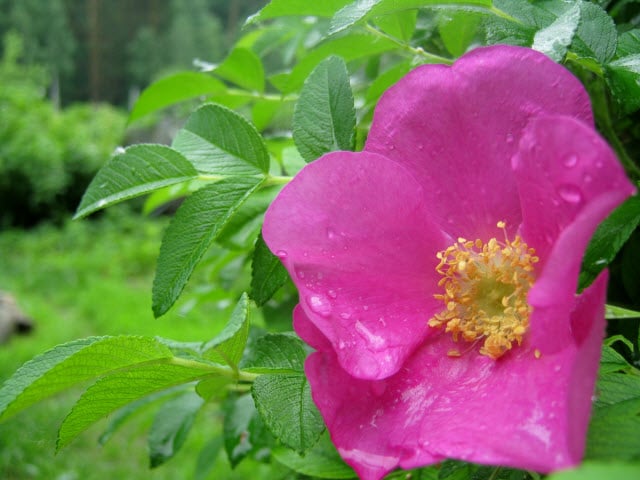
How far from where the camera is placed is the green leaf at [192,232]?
45 cm

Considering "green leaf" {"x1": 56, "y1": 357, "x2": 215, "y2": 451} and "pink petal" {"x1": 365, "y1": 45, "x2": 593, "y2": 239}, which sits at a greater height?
"pink petal" {"x1": 365, "y1": 45, "x2": 593, "y2": 239}

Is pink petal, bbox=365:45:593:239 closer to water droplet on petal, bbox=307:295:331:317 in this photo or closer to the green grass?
water droplet on petal, bbox=307:295:331:317

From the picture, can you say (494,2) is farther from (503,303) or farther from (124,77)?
(124,77)

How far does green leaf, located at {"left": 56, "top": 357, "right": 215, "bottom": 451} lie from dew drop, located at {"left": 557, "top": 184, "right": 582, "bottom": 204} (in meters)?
0.24

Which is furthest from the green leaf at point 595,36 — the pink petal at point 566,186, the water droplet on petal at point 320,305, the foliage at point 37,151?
the foliage at point 37,151

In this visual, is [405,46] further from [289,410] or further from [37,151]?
[37,151]

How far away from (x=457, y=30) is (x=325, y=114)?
0.54 feet

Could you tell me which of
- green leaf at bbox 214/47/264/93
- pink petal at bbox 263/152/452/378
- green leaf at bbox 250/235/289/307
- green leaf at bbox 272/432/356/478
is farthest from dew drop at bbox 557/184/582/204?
green leaf at bbox 214/47/264/93

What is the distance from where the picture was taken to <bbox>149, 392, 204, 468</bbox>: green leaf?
2.58 feet

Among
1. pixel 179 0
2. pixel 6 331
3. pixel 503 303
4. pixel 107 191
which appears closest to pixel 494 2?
pixel 503 303

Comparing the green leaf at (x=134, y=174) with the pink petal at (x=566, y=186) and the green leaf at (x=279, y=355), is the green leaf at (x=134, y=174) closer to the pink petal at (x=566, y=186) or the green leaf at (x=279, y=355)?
the green leaf at (x=279, y=355)

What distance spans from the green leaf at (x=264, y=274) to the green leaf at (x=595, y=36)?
9.5 inches

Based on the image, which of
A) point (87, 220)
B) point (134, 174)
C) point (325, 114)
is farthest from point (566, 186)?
point (87, 220)

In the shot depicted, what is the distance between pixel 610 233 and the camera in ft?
1.36
